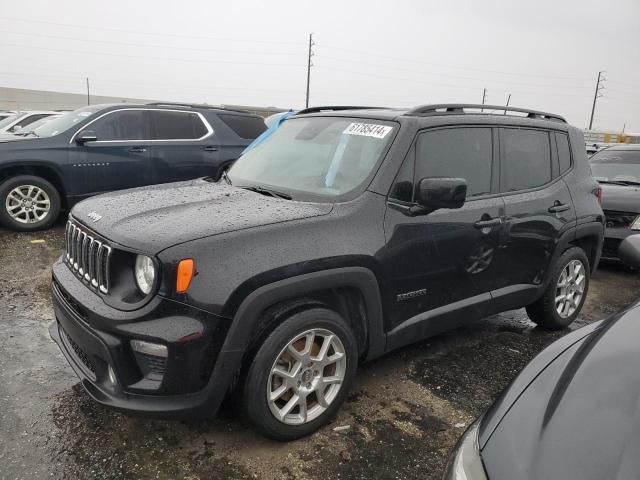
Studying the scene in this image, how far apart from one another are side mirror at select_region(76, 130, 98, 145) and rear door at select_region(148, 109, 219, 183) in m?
0.81

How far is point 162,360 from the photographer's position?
224 cm

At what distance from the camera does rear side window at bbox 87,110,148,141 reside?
706 centimetres

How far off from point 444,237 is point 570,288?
6.19 ft

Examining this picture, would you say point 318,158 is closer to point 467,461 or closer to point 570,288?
point 467,461

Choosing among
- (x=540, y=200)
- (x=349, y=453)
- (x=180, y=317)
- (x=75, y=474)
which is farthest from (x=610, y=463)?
(x=540, y=200)

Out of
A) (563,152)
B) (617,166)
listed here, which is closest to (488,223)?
(563,152)

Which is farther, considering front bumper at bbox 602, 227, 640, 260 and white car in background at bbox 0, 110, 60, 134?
white car in background at bbox 0, 110, 60, 134

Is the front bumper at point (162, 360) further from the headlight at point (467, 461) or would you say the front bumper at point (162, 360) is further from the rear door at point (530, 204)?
the rear door at point (530, 204)

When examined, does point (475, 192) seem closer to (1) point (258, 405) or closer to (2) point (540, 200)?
(2) point (540, 200)

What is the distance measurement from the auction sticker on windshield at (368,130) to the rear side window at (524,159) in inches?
42.0

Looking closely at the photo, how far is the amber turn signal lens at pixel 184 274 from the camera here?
2230 millimetres

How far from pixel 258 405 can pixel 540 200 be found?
2.62 m

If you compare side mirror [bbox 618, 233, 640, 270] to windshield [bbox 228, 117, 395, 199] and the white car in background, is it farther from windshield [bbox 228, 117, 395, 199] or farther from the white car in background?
the white car in background

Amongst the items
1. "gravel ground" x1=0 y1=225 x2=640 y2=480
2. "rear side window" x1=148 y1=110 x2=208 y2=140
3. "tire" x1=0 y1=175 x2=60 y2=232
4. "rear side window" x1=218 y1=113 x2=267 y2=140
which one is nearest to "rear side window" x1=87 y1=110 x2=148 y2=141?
"rear side window" x1=148 y1=110 x2=208 y2=140
